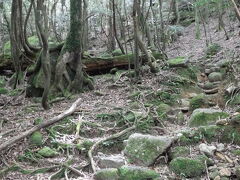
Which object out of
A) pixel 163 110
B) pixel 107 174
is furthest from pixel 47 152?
pixel 163 110

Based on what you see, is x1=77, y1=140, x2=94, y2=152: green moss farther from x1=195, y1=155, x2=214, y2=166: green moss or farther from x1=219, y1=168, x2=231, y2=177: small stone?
x1=219, y1=168, x2=231, y2=177: small stone

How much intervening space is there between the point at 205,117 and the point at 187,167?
2.06m

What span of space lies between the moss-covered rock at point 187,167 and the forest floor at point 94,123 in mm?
109

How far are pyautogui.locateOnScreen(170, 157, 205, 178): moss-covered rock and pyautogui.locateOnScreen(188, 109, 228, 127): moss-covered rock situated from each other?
176 centimetres

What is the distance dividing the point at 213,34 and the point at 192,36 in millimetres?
2166

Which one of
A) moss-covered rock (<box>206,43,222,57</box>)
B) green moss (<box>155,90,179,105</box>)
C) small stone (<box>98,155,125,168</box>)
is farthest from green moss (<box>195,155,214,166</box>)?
moss-covered rock (<box>206,43,222,57</box>)

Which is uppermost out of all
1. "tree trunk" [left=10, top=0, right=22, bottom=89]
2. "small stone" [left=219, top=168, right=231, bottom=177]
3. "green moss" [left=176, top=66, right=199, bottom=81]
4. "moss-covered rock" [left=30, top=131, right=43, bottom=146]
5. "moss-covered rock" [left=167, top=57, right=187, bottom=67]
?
"tree trunk" [left=10, top=0, right=22, bottom=89]

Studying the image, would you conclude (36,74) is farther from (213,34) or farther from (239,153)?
(213,34)

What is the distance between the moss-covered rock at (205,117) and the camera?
22.1 ft

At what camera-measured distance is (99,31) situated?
102 ft

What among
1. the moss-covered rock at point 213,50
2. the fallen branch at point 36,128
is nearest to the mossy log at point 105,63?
the moss-covered rock at point 213,50

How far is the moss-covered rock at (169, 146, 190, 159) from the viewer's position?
18.4ft

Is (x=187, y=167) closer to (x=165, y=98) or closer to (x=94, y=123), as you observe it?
(x=94, y=123)

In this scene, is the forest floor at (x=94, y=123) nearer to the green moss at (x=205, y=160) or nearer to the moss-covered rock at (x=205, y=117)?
the green moss at (x=205, y=160)
